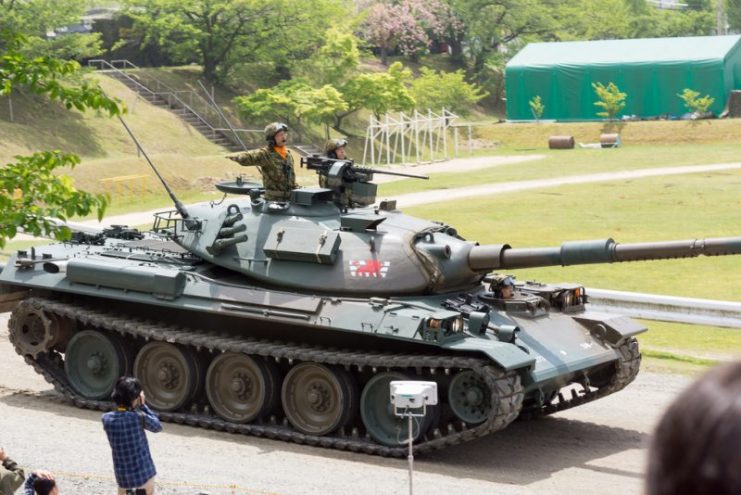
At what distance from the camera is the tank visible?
1334cm

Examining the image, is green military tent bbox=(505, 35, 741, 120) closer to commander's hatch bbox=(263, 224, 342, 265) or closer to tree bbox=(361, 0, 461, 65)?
tree bbox=(361, 0, 461, 65)

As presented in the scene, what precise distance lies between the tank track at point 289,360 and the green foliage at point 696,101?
46590mm

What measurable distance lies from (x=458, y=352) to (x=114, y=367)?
504 centimetres

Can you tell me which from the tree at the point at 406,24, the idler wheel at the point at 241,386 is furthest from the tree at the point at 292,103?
the idler wheel at the point at 241,386

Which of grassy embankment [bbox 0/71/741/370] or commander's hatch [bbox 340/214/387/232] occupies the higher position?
commander's hatch [bbox 340/214/387/232]

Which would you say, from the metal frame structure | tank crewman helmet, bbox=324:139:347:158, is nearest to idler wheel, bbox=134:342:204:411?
tank crewman helmet, bbox=324:139:347:158

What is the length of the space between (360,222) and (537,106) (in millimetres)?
48796

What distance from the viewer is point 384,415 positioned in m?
13.8

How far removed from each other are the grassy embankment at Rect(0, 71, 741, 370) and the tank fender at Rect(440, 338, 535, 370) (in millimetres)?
5687

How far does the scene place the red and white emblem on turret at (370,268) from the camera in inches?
569

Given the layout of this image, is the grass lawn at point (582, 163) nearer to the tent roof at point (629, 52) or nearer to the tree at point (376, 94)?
the tree at point (376, 94)

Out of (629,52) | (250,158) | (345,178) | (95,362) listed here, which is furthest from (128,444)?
(629,52)

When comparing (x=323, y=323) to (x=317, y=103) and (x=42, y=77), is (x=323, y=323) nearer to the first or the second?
(x=42, y=77)

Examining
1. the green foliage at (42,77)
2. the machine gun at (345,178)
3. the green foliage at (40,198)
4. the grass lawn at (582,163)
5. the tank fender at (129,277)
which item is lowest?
the grass lawn at (582,163)
